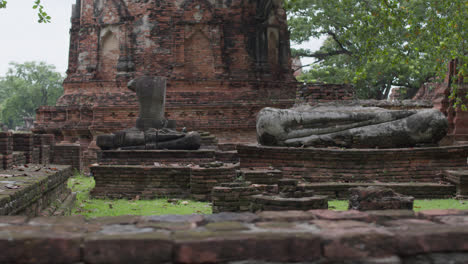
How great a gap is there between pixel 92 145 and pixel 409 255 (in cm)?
1286

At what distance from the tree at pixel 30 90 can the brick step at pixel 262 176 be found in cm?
4430

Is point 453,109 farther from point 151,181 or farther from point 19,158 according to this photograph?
point 19,158

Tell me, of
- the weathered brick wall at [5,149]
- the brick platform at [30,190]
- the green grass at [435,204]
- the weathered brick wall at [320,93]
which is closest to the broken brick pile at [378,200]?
the green grass at [435,204]

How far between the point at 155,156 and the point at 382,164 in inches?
163

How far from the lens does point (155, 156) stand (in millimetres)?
8992

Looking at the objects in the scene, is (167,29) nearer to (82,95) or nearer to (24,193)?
(82,95)

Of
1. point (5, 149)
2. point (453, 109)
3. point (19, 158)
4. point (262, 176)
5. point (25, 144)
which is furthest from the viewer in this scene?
point (453, 109)

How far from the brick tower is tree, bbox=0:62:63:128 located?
111 feet

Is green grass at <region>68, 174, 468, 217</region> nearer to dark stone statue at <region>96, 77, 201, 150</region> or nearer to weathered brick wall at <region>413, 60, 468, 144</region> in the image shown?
dark stone statue at <region>96, 77, 201, 150</region>

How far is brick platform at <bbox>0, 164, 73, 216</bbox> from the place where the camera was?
13.0 feet

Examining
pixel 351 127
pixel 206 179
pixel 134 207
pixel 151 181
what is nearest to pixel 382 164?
pixel 351 127

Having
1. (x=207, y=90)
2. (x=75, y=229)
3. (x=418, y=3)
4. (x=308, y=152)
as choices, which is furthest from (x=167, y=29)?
(x=75, y=229)

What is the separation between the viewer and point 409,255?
2.41m

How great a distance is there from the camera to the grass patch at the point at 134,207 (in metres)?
5.75
